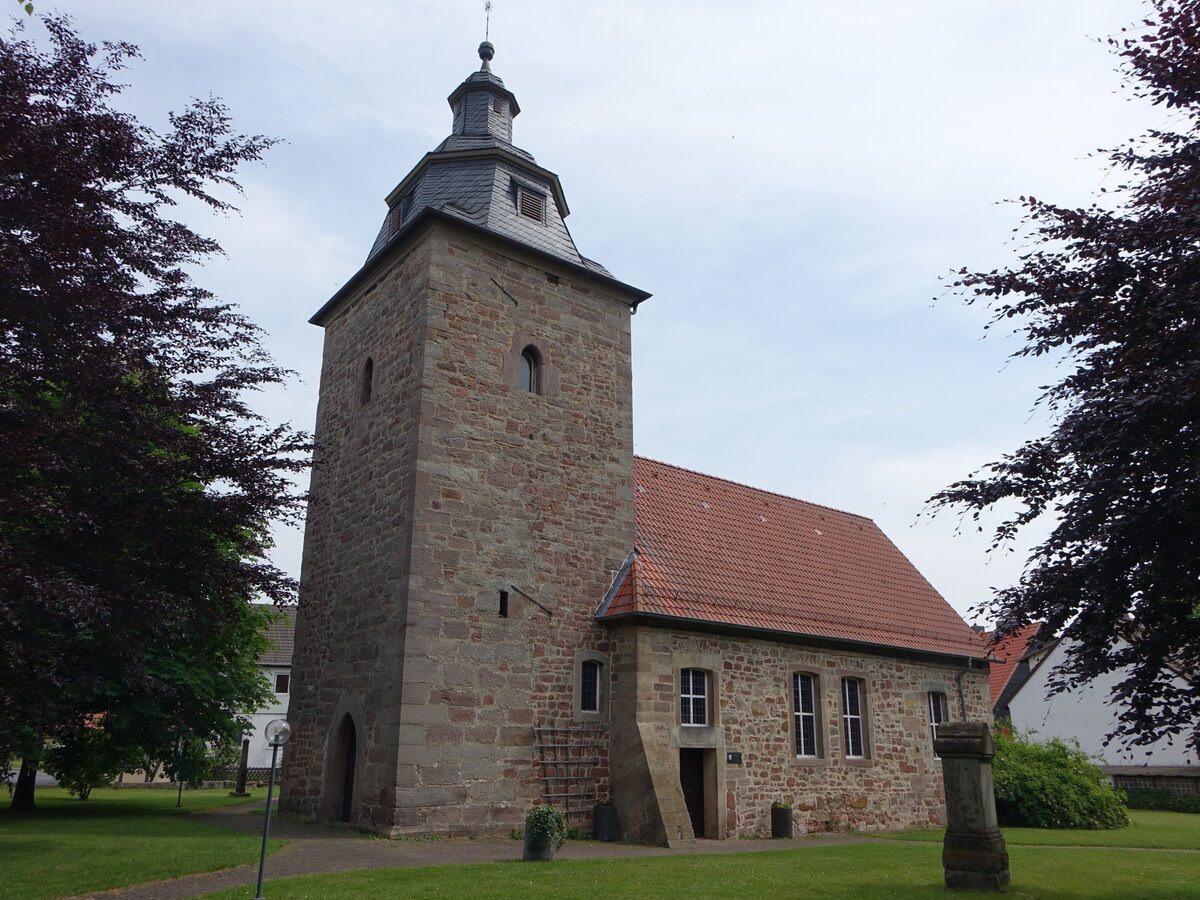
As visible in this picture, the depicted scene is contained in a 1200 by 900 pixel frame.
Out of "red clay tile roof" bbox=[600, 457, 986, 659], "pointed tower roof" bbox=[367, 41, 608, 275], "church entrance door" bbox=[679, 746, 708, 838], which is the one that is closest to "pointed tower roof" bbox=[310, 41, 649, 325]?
"pointed tower roof" bbox=[367, 41, 608, 275]

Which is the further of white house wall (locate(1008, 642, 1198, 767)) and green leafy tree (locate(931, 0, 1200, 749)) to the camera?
white house wall (locate(1008, 642, 1198, 767))

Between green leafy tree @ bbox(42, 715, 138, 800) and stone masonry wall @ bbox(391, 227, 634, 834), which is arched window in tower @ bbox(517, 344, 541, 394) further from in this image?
green leafy tree @ bbox(42, 715, 138, 800)

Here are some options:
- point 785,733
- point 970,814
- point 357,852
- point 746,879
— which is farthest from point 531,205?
point 970,814

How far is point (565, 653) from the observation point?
1495cm

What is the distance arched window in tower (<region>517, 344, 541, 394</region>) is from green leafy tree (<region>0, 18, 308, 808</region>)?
6651 millimetres

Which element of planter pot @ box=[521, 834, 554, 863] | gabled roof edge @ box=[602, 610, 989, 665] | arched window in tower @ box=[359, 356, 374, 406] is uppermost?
arched window in tower @ box=[359, 356, 374, 406]

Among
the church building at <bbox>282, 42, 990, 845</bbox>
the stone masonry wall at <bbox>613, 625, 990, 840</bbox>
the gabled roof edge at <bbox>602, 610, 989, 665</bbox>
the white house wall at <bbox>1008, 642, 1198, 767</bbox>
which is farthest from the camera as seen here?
the white house wall at <bbox>1008, 642, 1198, 767</bbox>

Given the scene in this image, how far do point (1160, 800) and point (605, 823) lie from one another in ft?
74.2

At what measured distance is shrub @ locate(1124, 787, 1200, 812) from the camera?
89.1 feet

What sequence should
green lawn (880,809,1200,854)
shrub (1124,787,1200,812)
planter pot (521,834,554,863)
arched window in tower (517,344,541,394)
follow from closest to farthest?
planter pot (521,834,554,863)
green lawn (880,809,1200,854)
arched window in tower (517,344,541,394)
shrub (1124,787,1200,812)

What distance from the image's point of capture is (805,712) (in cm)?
1748

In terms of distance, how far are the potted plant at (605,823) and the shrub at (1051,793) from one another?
9965 millimetres

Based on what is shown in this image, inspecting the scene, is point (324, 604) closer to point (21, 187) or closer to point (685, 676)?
point (685, 676)

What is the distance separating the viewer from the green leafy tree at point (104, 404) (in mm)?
7316
